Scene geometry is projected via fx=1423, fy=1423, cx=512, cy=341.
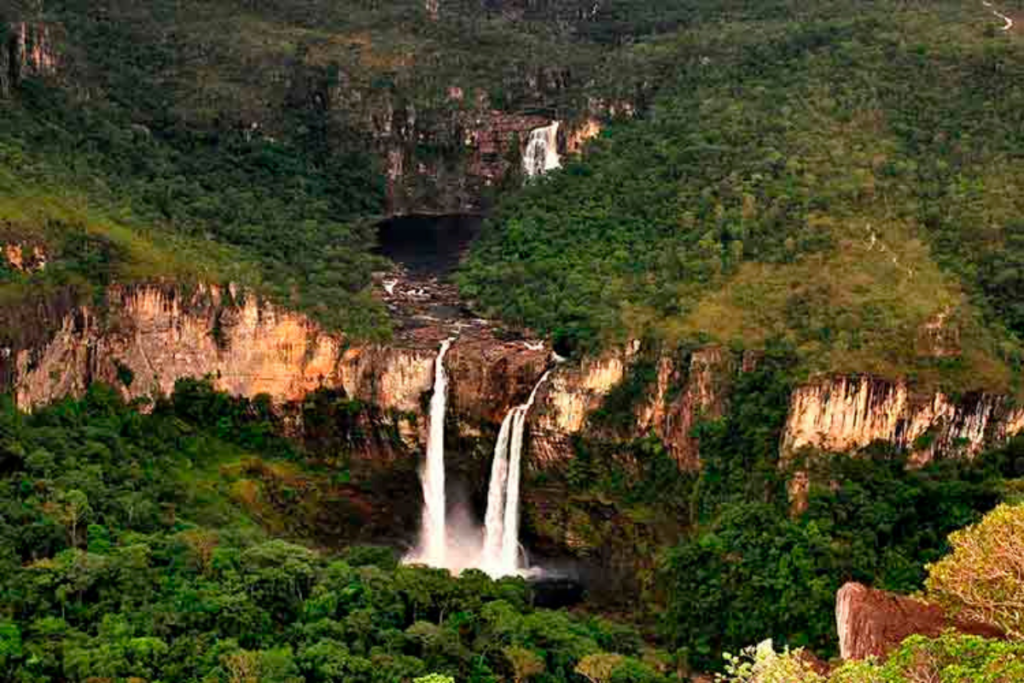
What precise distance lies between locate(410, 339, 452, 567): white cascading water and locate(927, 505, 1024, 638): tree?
66.5 ft

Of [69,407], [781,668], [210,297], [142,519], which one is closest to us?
[781,668]

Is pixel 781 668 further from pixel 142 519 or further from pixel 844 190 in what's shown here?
pixel 844 190

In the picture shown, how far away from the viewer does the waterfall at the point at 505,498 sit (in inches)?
1624

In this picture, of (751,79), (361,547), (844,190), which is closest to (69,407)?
(361,547)

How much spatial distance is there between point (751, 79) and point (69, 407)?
28406mm

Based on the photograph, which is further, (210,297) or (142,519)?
(210,297)

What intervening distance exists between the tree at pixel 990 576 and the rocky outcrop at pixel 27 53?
124 ft

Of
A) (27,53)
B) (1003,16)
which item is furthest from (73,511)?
(1003,16)

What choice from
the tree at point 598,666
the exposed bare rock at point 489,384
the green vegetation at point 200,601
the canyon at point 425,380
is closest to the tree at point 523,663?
the green vegetation at point 200,601

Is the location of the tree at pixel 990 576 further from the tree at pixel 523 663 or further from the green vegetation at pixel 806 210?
the green vegetation at pixel 806 210

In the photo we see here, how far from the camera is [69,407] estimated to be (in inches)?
1524

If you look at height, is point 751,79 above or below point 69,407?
above

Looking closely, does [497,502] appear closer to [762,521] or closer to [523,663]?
[762,521]

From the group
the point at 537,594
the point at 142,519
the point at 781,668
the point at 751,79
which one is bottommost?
the point at 537,594
